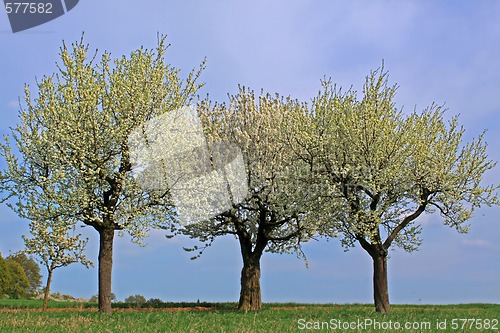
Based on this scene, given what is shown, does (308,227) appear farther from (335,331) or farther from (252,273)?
(335,331)

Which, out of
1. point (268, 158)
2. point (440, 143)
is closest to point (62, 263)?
point (268, 158)

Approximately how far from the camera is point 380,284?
25.8m

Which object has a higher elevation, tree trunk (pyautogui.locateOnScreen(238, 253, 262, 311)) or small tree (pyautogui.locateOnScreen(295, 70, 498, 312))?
small tree (pyautogui.locateOnScreen(295, 70, 498, 312))

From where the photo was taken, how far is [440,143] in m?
27.2

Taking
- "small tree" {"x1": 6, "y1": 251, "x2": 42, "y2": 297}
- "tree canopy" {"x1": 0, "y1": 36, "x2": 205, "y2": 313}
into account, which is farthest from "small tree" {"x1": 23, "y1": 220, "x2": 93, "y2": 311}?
"small tree" {"x1": 6, "y1": 251, "x2": 42, "y2": 297}

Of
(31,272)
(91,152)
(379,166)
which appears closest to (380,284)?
(379,166)

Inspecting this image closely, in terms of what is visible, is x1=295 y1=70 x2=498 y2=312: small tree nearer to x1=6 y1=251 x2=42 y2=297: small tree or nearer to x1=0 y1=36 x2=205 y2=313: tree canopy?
x1=0 y1=36 x2=205 y2=313: tree canopy

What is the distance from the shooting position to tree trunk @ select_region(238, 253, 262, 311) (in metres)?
29.5

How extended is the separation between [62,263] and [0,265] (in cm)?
2299

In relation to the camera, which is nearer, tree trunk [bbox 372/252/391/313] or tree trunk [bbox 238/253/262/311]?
tree trunk [bbox 372/252/391/313]

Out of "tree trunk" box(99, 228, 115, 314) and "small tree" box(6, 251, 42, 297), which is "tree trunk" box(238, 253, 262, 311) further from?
"small tree" box(6, 251, 42, 297)

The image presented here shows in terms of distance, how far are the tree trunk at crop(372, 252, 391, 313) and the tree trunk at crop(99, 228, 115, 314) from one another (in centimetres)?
1427

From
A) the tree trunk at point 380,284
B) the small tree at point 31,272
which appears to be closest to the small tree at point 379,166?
the tree trunk at point 380,284

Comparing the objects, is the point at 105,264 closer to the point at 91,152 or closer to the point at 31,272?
the point at 91,152
